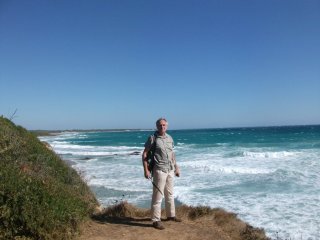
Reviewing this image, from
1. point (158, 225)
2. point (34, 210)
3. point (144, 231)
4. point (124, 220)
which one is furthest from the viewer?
point (124, 220)

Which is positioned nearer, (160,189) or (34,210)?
(34,210)

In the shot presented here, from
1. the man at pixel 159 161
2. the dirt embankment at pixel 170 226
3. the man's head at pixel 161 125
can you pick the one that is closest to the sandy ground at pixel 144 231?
the dirt embankment at pixel 170 226

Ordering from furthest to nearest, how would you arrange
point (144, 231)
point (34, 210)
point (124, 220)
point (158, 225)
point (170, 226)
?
point (124, 220) < point (170, 226) < point (158, 225) < point (144, 231) < point (34, 210)

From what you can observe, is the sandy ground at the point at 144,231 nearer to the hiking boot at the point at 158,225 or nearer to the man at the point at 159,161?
the hiking boot at the point at 158,225

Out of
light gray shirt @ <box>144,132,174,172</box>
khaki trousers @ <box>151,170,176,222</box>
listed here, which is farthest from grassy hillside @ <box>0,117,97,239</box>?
light gray shirt @ <box>144,132,174,172</box>

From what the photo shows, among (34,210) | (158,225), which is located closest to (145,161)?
(158,225)

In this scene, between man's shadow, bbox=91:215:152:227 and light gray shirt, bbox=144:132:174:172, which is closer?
light gray shirt, bbox=144:132:174:172

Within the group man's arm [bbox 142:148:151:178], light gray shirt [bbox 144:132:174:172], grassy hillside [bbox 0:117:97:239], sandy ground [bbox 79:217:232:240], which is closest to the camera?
grassy hillside [bbox 0:117:97:239]

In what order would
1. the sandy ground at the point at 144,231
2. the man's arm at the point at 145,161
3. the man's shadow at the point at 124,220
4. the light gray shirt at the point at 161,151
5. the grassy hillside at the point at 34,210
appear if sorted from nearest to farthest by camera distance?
the grassy hillside at the point at 34,210 < the sandy ground at the point at 144,231 < the man's arm at the point at 145,161 < the light gray shirt at the point at 161,151 < the man's shadow at the point at 124,220

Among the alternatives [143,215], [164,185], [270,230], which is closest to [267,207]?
[270,230]

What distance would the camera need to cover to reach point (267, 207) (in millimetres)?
12859

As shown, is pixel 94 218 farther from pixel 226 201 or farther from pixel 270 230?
pixel 226 201

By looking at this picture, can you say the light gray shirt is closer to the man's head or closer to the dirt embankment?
the man's head

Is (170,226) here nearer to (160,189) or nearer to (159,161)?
(160,189)
